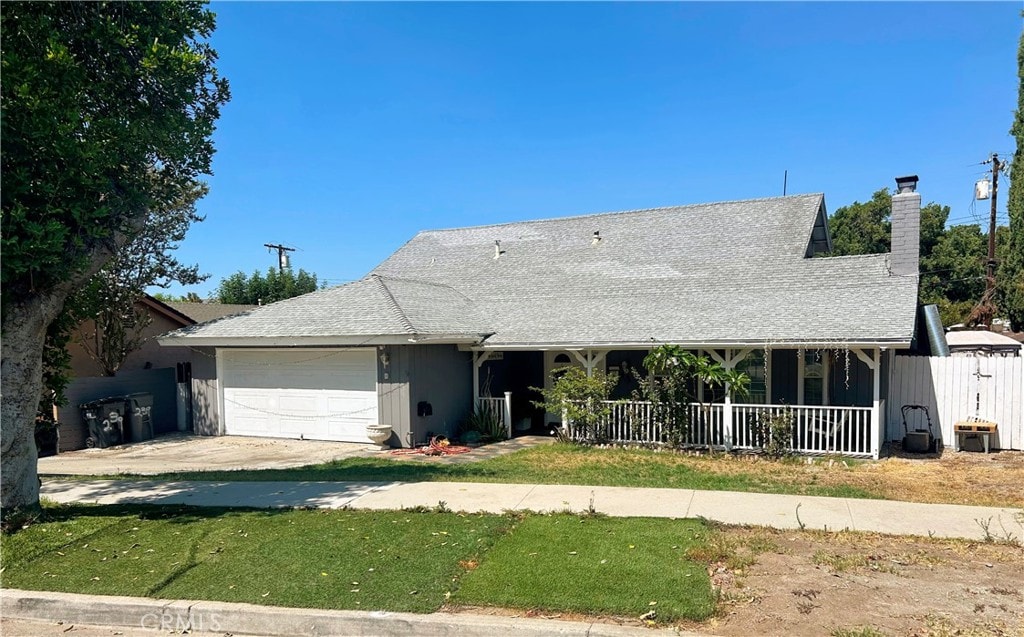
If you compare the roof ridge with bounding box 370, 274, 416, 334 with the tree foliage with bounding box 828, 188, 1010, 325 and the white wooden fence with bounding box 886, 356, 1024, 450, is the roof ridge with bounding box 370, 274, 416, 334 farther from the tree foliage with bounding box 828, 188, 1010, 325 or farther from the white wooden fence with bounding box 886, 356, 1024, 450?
the tree foliage with bounding box 828, 188, 1010, 325

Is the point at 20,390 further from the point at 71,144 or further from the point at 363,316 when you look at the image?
the point at 363,316

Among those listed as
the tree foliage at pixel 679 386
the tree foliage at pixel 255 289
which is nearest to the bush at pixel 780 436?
the tree foliage at pixel 679 386

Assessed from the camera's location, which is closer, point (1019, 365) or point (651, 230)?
point (1019, 365)

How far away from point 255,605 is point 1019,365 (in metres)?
13.6

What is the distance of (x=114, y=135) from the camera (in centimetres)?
719

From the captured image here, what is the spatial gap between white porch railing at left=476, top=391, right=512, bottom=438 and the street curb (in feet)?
32.5

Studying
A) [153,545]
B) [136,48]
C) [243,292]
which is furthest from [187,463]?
[243,292]

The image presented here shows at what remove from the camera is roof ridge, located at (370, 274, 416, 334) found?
513 inches

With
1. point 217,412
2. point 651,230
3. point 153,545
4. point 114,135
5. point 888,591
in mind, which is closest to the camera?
point 888,591

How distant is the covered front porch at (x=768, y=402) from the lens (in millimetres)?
11828

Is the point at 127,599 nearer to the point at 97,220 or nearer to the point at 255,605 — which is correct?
the point at 255,605

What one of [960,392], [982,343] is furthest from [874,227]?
[960,392]

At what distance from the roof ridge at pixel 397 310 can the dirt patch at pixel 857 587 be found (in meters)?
8.42

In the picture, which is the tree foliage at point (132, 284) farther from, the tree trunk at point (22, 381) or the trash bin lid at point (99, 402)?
the tree trunk at point (22, 381)
